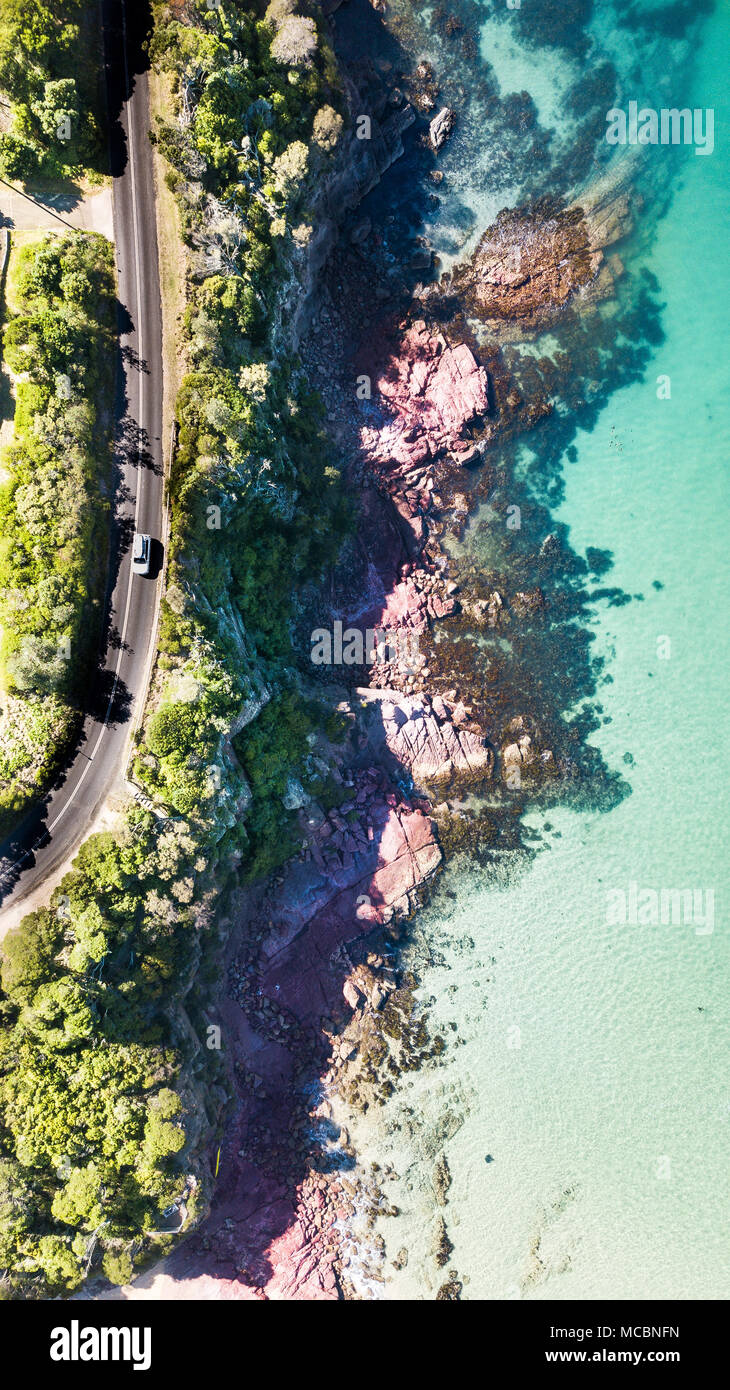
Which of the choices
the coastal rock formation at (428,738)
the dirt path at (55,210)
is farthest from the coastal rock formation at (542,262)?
the coastal rock formation at (428,738)

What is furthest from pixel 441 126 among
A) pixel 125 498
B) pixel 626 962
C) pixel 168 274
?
pixel 626 962

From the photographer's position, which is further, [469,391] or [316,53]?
[469,391]

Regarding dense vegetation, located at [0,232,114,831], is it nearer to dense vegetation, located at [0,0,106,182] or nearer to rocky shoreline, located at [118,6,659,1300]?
dense vegetation, located at [0,0,106,182]

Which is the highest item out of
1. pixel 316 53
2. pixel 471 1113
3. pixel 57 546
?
pixel 316 53

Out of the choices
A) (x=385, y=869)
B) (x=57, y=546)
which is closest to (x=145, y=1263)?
(x=385, y=869)

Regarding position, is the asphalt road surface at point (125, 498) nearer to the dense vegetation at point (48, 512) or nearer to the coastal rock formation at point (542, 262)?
the dense vegetation at point (48, 512)

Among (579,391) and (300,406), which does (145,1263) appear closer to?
(300,406)
